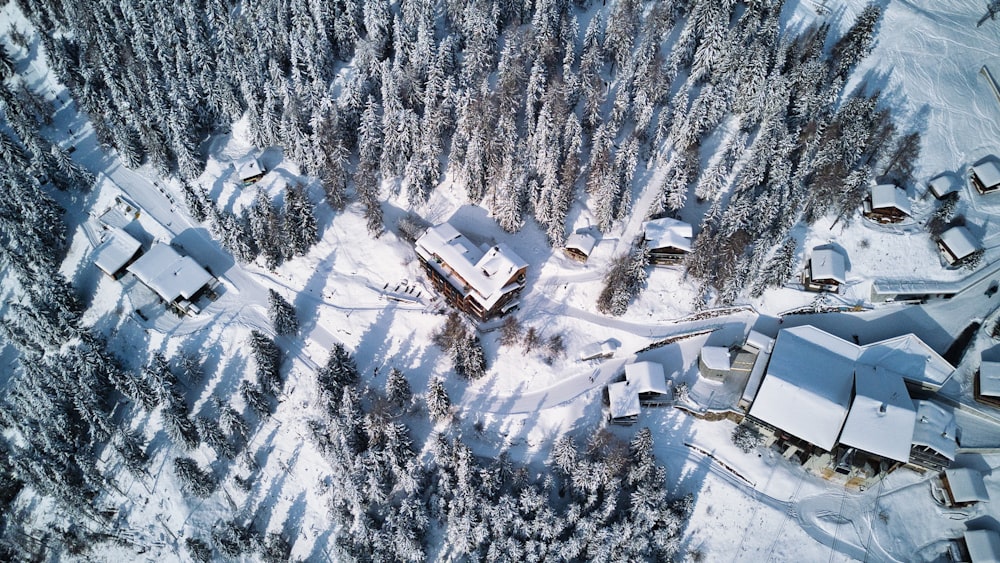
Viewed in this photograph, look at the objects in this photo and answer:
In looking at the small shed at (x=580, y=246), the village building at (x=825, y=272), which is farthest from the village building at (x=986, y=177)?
the small shed at (x=580, y=246)

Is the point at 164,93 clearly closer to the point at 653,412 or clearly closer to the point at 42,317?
the point at 42,317

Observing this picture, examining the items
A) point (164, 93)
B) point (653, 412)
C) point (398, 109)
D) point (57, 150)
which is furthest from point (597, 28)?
point (57, 150)

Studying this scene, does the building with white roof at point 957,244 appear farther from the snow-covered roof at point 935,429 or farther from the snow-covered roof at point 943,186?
the snow-covered roof at point 935,429

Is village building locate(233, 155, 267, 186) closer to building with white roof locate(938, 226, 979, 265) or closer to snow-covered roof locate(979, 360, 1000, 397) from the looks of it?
building with white roof locate(938, 226, 979, 265)

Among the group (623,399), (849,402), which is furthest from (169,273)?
(849,402)

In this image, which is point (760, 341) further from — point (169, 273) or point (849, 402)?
point (169, 273)
